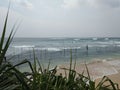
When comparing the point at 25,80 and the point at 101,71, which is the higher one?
the point at 25,80

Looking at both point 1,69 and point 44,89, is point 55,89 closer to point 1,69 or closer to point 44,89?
point 44,89

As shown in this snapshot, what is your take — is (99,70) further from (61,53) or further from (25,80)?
(25,80)

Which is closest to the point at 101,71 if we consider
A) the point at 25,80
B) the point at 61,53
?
the point at 25,80

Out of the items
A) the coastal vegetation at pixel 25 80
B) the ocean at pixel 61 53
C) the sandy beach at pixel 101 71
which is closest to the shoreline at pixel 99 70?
the sandy beach at pixel 101 71

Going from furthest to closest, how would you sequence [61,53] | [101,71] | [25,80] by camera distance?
[61,53] → [101,71] → [25,80]

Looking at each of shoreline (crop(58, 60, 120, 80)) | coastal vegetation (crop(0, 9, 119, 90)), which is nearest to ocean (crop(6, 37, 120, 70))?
coastal vegetation (crop(0, 9, 119, 90))

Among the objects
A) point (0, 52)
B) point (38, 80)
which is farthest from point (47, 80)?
point (0, 52)

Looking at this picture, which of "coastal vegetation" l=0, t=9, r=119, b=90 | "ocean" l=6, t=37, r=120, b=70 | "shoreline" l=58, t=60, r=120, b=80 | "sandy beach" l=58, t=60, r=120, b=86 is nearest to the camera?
"coastal vegetation" l=0, t=9, r=119, b=90

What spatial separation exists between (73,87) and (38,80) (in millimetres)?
230

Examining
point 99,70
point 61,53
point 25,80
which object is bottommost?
point 61,53

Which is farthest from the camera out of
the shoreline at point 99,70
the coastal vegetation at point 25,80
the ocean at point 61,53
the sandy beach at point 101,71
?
the ocean at point 61,53

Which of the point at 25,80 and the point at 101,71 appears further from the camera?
the point at 101,71

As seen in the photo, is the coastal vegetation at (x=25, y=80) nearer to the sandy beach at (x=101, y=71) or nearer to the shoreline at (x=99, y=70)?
the sandy beach at (x=101, y=71)

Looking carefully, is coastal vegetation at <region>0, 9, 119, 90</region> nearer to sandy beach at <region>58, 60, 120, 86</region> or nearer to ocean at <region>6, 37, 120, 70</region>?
ocean at <region>6, 37, 120, 70</region>
